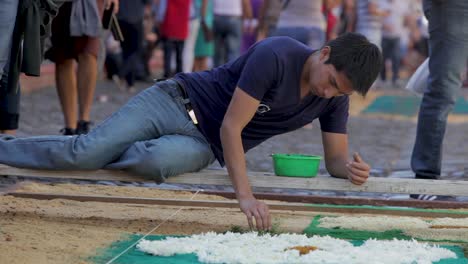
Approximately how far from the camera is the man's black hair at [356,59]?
523 cm

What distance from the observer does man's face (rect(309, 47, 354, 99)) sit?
5262 mm

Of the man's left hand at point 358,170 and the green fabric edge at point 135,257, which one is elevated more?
the man's left hand at point 358,170

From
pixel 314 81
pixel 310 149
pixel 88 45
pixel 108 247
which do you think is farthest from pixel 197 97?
pixel 310 149

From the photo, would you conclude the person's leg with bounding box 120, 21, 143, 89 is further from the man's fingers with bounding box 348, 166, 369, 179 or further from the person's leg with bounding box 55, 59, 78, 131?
the man's fingers with bounding box 348, 166, 369, 179

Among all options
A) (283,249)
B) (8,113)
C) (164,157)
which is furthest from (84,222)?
(8,113)

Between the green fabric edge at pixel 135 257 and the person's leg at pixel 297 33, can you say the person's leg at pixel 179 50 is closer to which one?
the person's leg at pixel 297 33

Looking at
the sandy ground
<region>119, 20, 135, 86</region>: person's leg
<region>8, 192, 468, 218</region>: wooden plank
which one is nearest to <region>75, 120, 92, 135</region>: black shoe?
the sandy ground

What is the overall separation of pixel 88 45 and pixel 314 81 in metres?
3.67

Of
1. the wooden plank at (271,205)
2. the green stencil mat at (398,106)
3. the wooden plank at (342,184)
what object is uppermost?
the wooden plank at (342,184)

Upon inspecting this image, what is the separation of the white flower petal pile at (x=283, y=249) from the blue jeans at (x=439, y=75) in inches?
86.4

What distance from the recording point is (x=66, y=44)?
867cm

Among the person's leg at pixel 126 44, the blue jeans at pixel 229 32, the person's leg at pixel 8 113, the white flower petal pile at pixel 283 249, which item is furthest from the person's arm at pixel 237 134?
the person's leg at pixel 126 44

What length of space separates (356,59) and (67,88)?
397 cm

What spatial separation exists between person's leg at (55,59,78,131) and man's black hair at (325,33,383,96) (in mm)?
3776
